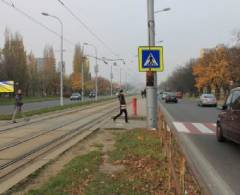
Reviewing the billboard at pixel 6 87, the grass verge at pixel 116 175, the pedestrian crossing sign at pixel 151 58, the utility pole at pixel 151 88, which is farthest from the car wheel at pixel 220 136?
the billboard at pixel 6 87

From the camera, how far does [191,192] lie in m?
5.68

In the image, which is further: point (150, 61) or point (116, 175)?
point (150, 61)

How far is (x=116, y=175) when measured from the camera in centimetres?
694

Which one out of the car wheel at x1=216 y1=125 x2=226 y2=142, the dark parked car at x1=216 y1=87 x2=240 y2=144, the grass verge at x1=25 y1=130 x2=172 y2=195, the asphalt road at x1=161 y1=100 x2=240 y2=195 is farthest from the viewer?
the car wheel at x1=216 y1=125 x2=226 y2=142

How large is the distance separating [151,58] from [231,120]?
3.95 m

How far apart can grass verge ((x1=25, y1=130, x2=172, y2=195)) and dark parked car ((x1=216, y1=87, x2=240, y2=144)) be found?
2106 mm

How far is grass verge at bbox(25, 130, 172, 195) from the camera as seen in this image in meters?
5.86

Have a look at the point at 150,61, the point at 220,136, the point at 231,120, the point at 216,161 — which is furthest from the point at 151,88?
the point at 216,161

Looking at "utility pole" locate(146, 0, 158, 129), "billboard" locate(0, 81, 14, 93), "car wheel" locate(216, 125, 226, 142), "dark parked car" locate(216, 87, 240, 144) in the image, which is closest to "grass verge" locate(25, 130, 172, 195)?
"dark parked car" locate(216, 87, 240, 144)

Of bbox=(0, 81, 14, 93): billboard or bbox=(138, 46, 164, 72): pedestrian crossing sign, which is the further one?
bbox=(0, 81, 14, 93): billboard

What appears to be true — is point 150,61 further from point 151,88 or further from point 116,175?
point 116,175

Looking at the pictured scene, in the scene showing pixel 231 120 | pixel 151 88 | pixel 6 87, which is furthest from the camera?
pixel 6 87

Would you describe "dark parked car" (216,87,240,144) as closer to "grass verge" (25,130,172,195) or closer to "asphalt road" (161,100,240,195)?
"asphalt road" (161,100,240,195)

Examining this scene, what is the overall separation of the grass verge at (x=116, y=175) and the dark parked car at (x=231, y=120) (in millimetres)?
2106
